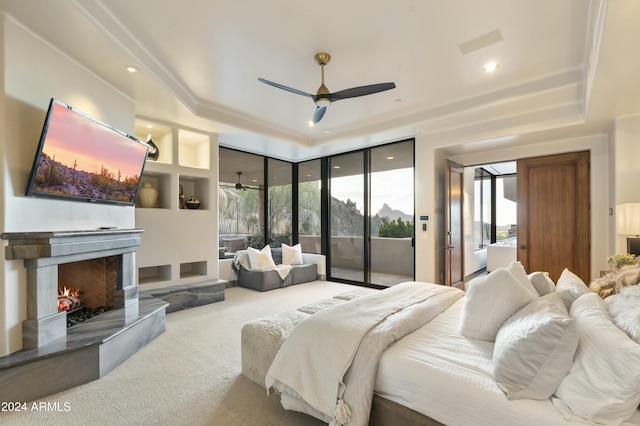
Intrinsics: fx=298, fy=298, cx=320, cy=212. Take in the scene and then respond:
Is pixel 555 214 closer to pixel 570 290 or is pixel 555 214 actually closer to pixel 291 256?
pixel 570 290

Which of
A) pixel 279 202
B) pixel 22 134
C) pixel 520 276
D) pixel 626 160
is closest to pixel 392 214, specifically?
pixel 279 202

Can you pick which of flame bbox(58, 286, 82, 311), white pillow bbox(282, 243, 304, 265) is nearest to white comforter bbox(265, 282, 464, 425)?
flame bbox(58, 286, 82, 311)

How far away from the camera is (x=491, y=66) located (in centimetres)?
321

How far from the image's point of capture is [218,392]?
90.5 inches

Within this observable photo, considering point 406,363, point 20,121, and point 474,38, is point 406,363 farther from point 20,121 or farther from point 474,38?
point 20,121

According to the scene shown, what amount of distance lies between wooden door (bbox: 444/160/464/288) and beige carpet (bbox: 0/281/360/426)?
3.57 m

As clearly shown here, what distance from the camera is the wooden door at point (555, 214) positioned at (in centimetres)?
424

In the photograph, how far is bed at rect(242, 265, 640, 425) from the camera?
1.21 metres

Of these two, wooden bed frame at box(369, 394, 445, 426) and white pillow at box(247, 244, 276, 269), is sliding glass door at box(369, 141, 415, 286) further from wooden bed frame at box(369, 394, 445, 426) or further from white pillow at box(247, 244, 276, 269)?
wooden bed frame at box(369, 394, 445, 426)

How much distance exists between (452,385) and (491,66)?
322 centimetres

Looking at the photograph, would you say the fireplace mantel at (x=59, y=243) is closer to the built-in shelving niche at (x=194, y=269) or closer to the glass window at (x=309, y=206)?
A: the built-in shelving niche at (x=194, y=269)

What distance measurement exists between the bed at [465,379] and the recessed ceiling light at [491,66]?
7.32 ft

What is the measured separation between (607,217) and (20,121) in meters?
6.49

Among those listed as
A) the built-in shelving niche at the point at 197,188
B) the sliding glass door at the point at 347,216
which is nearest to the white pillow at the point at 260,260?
the built-in shelving niche at the point at 197,188
